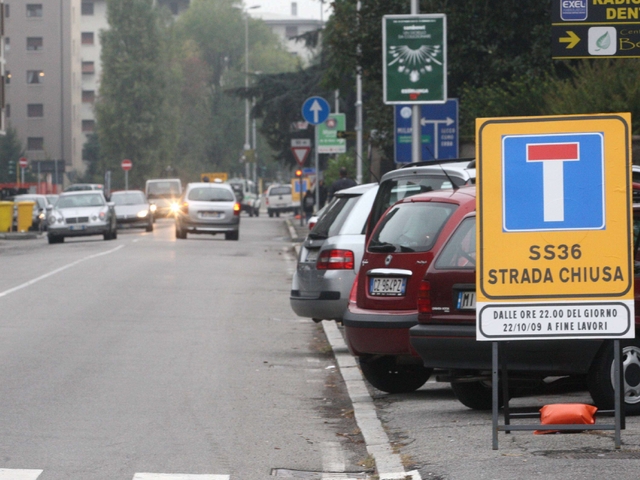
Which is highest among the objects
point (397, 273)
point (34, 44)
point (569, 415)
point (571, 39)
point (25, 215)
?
point (34, 44)

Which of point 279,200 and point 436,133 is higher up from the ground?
point 436,133

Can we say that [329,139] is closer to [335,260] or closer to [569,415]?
[335,260]

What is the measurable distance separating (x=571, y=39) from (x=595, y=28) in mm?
207

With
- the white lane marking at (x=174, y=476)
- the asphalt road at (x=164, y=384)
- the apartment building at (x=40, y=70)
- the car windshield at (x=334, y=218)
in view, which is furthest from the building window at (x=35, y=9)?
the white lane marking at (x=174, y=476)

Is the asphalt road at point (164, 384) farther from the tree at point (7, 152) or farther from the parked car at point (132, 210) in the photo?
the tree at point (7, 152)

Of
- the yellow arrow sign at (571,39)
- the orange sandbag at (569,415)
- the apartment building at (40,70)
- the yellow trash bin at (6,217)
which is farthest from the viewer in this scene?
the apartment building at (40,70)

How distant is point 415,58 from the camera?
18109 mm

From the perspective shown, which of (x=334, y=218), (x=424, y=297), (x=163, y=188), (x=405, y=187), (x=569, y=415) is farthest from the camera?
(x=163, y=188)

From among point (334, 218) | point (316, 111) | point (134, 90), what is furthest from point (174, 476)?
point (134, 90)

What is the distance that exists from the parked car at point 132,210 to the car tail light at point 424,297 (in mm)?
39108

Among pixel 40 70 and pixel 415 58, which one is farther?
pixel 40 70

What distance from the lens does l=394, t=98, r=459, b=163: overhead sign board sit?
67.9 feet

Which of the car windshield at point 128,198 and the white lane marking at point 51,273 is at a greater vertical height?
the car windshield at point 128,198

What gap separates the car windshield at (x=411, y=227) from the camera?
10.1m
